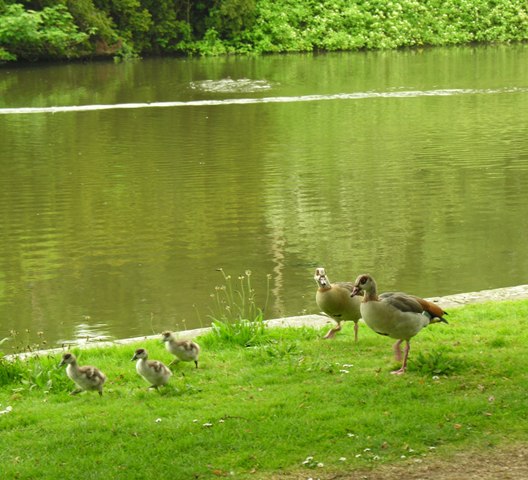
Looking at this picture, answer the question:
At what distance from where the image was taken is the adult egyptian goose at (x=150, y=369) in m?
7.30

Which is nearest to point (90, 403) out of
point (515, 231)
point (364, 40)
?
point (515, 231)

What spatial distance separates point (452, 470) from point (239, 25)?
42336mm

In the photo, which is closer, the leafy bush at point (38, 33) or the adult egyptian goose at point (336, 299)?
the adult egyptian goose at point (336, 299)

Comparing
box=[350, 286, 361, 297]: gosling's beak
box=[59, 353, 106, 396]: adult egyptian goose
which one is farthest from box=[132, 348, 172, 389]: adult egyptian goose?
box=[350, 286, 361, 297]: gosling's beak

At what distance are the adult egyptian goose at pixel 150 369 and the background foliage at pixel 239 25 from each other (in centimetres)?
3461

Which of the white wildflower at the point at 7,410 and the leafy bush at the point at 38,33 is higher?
the leafy bush at the point at 38,33

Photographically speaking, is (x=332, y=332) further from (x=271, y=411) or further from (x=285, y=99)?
(x=285, y=99)

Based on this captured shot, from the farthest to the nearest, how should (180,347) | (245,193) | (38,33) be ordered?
(38,33) < (245,193) < (180,347)

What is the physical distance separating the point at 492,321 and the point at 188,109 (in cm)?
2152

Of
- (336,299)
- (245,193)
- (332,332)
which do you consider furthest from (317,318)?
(245,193)

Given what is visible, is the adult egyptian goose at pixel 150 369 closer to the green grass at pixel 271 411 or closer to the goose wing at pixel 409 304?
the green grass at pixel 271 411

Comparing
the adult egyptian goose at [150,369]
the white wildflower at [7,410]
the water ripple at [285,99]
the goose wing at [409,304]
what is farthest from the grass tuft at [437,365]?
the water ripple at [285,99]

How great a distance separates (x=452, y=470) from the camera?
6180 mm

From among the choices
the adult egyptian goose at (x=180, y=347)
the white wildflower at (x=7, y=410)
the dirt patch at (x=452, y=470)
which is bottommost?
the dirt patch at (x=452, y=470)
